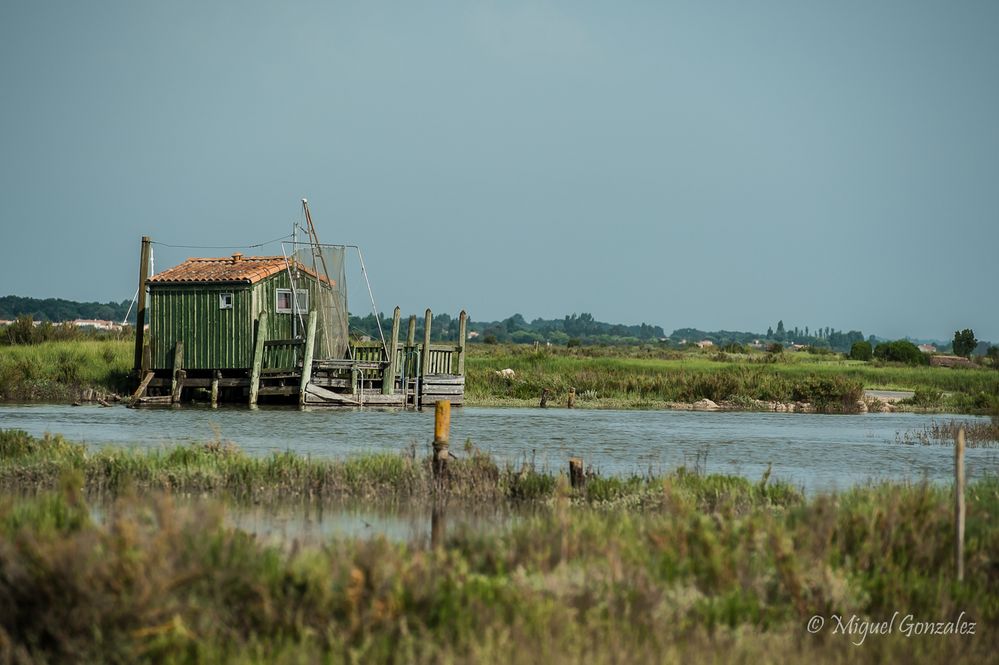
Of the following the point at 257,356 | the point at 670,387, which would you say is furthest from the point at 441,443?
the point at 670,387

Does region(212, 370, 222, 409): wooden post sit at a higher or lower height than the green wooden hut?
lower

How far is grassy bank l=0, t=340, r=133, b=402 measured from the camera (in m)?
39.9

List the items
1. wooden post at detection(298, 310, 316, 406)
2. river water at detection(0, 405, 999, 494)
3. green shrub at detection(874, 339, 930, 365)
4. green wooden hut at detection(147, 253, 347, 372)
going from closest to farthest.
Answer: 1. river water at detection(0, 405, 999, 494)
2. wooden post at detection(298, 310, 316, 406)
3. green wooden hut at detection(147, 253, 347, 372)
4. green shrub at detection(874, 339, 930, 365)

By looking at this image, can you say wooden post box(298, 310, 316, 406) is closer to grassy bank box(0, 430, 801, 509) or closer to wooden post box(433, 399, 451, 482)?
grassy bank box(0, 430, 801, 509)

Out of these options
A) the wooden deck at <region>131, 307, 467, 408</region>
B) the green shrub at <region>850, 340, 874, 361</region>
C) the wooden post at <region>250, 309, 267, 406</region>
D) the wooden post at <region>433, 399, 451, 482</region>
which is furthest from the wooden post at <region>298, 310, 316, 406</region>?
the green shrub at <region>850, 340, 874, 361</region>

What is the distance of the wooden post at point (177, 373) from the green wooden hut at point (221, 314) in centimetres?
17

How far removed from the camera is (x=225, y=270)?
38.1 metres

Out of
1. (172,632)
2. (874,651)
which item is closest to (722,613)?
(874,651)

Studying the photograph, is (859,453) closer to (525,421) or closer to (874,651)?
(525,421)

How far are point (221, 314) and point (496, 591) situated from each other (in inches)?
1189

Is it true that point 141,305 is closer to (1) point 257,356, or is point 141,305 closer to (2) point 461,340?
(1) point 257,356

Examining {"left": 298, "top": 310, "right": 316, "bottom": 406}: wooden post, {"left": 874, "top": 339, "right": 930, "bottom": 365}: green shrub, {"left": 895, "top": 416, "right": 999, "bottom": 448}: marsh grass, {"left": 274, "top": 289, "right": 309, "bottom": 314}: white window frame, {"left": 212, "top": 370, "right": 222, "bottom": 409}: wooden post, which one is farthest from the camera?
{"left": 874, "top": 339, "right": 930, "bottom": 365}: green shrub

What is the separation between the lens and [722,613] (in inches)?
322

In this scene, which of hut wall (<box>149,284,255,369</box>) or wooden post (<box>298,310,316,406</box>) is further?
hut wall (<box>149,284,255,369</box>)
